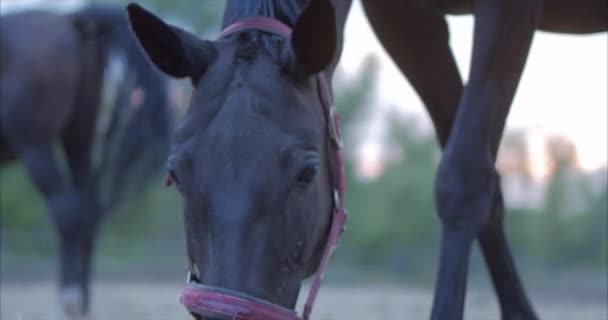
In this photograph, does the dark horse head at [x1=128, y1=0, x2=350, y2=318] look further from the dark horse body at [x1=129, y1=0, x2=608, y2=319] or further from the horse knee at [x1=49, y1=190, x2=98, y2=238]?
the horse knee at [x1=49, y1=190, x2=98, y2=238]

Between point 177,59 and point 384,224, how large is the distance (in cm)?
1314

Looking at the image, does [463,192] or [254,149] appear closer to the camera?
[254,149]

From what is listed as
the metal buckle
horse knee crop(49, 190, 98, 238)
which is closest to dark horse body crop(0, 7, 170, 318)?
horse knee crop(49, 190, 98, 238)

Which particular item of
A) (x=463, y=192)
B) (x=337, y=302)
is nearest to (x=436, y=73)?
(x=463, y=192)

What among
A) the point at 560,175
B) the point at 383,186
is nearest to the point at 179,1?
the point at 383,186

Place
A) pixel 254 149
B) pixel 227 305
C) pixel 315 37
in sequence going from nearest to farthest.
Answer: pixel 227 305, pixel 254 149, pixel 315 37

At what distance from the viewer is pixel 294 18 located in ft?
8.86

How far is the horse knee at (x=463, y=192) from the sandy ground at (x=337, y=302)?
3.18 m

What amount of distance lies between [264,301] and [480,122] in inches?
39.1

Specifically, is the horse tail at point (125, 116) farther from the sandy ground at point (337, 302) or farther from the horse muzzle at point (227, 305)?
the horse muzzle at point (227, 305)

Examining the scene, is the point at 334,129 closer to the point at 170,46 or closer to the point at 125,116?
the point at 170,46

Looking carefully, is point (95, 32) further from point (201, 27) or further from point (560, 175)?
point (201, 27)

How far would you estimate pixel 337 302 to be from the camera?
9.14 m

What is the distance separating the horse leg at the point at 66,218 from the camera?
21.7ft
